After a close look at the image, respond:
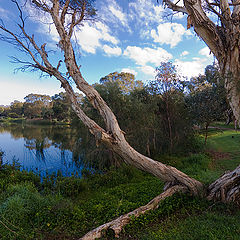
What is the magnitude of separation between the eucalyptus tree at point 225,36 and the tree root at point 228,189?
119 centimetres

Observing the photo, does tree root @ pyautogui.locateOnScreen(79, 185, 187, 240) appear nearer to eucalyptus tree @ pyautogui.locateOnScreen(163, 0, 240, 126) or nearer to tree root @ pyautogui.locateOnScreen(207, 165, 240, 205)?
tree root @ pyautogui.locateOnScreen(207, 165, 240, 205)

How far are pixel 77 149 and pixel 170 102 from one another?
6.22 meters

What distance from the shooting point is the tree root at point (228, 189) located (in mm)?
2965

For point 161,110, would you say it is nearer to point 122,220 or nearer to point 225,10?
point 225,10

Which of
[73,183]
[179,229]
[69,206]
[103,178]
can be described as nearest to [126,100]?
[103,178]

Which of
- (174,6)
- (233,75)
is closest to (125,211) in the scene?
(233,75)

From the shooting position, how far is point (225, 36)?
3.01 m

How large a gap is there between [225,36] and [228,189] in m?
3.14

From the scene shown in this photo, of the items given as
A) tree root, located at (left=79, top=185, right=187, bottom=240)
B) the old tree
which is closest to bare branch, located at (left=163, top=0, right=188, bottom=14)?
the old tree

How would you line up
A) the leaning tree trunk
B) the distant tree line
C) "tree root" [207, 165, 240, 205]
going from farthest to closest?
1. the distant tree line
2. "tree root" [207, 165, 240, 205]
3. the leaning tree trunk

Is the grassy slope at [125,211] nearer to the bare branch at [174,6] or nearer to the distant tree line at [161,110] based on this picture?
the distant tree line at [161,110]

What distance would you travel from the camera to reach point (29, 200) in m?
3.79

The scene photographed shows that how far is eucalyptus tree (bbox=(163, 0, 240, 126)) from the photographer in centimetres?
287

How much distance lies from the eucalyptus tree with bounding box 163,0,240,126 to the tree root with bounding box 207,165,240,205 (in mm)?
1189
